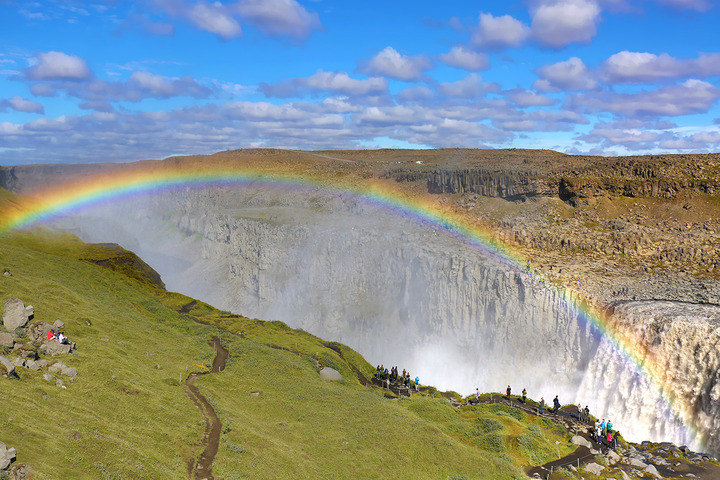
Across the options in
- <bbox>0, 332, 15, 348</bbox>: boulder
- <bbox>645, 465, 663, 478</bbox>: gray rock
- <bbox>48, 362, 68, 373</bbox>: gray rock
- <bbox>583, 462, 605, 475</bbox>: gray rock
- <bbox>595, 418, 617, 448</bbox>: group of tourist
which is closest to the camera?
<bbox>0, 332, 15, 348</bbox>: boulder

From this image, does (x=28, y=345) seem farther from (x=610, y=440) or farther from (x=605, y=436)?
(x=605, y=436)

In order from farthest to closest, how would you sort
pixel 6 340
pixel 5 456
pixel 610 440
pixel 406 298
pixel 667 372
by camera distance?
pixel 406 298, pixel 667 372, pixel 610 440, pixel 6 340, pixel 5 456

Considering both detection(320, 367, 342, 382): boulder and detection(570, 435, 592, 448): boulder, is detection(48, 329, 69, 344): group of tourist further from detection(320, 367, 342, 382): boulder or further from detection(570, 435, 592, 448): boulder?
detection(570, 435, 592, 448): boulder

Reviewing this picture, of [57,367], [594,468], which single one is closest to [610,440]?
[594,468]

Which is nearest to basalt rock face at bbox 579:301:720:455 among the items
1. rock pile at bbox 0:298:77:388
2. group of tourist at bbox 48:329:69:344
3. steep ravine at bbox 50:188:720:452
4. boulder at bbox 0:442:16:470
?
steep ravine at bbox 50:188:720:452

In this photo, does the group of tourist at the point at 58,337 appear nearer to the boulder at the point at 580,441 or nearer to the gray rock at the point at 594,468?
the gray rock at the point at 594,468

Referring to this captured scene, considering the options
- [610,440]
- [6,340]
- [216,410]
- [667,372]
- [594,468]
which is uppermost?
[6,340]

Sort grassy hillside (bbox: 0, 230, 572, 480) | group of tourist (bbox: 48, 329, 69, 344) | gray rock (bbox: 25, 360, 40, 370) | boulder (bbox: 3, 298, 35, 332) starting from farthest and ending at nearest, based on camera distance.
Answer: group of tourist (bbox: 48, 329, 69, 344) → boulder (bbox: 3, 298, 35, 332) → gray rock (bbox: 25, 360, 40, 370) → grassy hillside (bbox: 0, 230, 572, 480)
